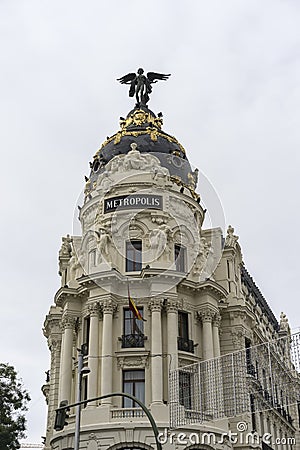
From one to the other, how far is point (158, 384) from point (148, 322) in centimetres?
434

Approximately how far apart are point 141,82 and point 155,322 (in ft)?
84.8

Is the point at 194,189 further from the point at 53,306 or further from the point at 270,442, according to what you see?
the point at 270,442

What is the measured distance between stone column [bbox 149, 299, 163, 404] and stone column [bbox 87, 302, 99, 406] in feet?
11.6

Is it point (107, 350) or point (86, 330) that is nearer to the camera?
point (107, 350)

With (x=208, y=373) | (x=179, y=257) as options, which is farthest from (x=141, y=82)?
(x=208, y=373)

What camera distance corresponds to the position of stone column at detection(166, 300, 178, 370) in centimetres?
4050

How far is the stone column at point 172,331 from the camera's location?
40500 mm

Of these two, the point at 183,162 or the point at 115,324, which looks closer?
the point at 115,324

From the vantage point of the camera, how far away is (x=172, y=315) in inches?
1657

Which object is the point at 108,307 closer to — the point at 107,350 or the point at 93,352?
the point at 107,350

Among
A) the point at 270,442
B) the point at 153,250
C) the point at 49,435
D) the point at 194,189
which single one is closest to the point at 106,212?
the point at 153,250

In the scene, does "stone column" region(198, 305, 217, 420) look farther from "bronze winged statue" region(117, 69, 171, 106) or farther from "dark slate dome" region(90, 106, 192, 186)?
"bronze winged statue" region(117, 69, 171, 106)

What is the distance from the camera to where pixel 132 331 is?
138ft

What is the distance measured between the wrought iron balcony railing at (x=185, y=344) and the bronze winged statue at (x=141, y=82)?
2369cm
